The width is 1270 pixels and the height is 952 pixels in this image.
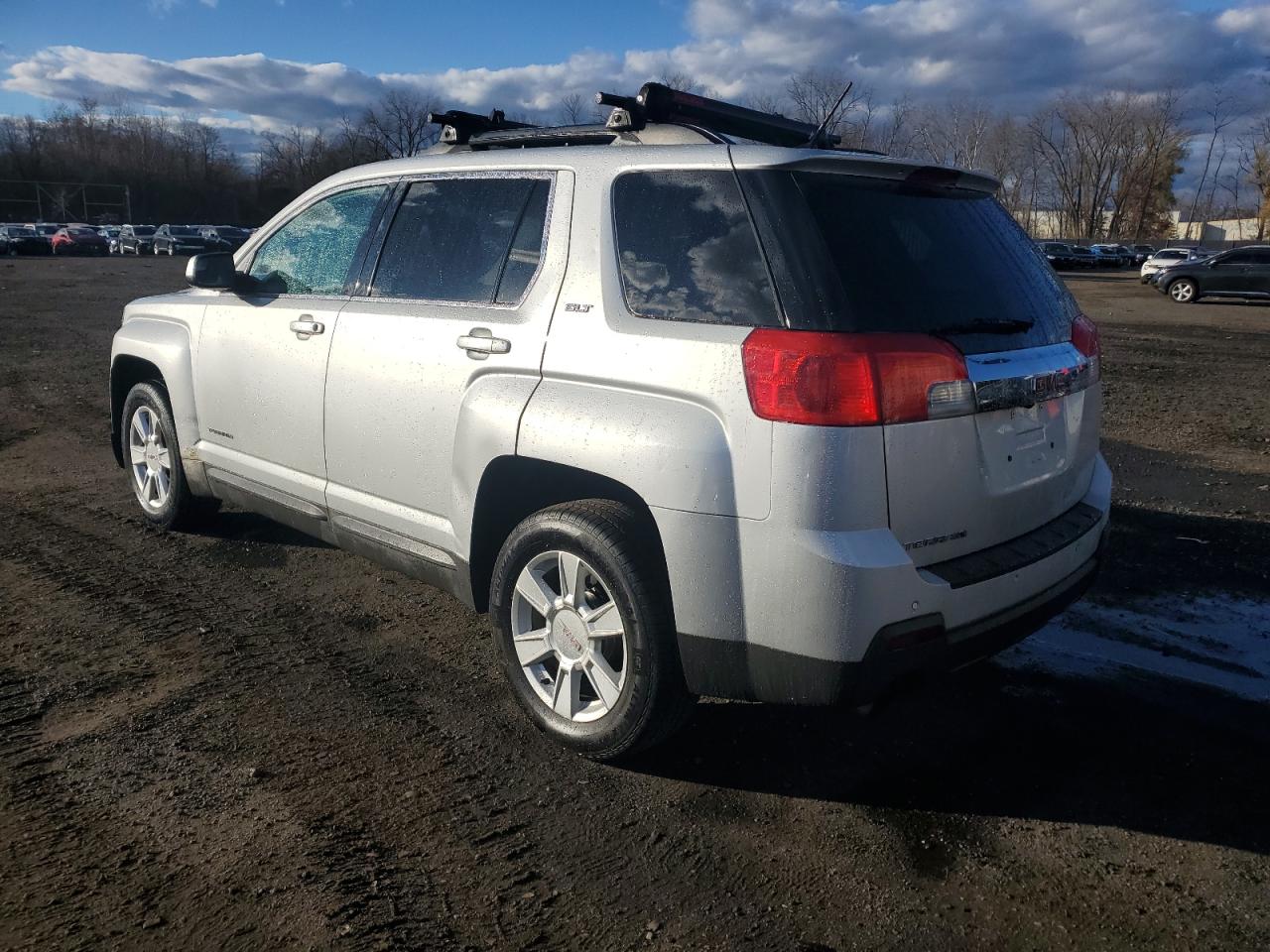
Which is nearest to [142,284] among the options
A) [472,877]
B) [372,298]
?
[372,298]

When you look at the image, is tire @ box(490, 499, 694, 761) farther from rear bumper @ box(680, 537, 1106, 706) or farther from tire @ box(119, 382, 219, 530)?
tire @ box(119, 382, 219, 530)

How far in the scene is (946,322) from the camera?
2859 mm

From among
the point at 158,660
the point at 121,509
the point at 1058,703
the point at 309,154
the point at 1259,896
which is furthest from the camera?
the point at 309,154

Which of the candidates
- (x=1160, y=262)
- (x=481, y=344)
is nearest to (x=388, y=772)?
(x=481, y=344)

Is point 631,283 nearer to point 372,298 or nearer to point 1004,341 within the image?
point 1004,341

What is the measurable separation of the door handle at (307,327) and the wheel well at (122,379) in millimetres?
1679

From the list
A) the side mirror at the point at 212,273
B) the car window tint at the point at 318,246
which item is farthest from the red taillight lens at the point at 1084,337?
the side mirror at the point at 212,273

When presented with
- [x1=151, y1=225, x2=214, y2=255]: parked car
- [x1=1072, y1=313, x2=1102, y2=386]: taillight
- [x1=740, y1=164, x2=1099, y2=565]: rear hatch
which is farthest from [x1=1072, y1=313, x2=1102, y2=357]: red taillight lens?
[x1=151, y1=225, x2=214, y2=255]: parked car

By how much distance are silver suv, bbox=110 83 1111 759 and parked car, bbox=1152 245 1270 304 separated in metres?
29.5

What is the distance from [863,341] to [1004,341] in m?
0.61

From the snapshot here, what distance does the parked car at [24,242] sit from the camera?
4884 cm

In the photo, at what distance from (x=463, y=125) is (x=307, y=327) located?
1.09 meters

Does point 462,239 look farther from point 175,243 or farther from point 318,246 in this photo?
point 175,243

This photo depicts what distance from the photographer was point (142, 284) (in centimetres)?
2730
